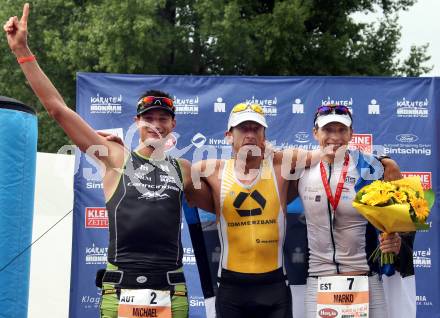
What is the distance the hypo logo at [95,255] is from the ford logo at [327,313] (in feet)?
8.75

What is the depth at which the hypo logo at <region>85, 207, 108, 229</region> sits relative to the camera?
19.0 feet

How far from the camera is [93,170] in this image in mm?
5863

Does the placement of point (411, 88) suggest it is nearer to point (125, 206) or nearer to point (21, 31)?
point (125, 206)

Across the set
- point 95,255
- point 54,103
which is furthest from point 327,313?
point 95,255


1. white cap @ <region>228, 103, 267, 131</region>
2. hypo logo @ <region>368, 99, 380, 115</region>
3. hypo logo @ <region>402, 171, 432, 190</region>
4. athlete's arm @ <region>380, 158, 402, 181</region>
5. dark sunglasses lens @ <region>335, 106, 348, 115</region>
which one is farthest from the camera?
hypo logo @ <region>368, 99, 380, 115</region>

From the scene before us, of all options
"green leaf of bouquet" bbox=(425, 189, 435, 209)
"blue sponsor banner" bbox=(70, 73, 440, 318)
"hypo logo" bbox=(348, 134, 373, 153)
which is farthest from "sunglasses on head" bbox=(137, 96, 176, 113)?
"hypo logo" bbox=(348, 134, 373, 153)

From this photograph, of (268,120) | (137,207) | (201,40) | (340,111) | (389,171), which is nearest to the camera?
(137,207)

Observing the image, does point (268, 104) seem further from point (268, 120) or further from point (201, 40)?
point (201, 40)

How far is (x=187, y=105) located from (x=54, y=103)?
2.43 meters

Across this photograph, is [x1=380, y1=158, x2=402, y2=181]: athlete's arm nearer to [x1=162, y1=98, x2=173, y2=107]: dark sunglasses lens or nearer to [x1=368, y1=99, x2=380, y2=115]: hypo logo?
[x1=162, y1=98, x2=173, y2=107]: dark sunglasses lens

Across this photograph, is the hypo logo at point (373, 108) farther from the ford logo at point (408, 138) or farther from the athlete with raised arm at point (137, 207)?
the athlete with raised arm at point (137, 207)

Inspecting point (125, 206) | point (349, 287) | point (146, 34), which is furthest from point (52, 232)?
point (146, 34)

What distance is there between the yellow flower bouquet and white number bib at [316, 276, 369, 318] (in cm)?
40

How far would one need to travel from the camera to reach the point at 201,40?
544 inches
